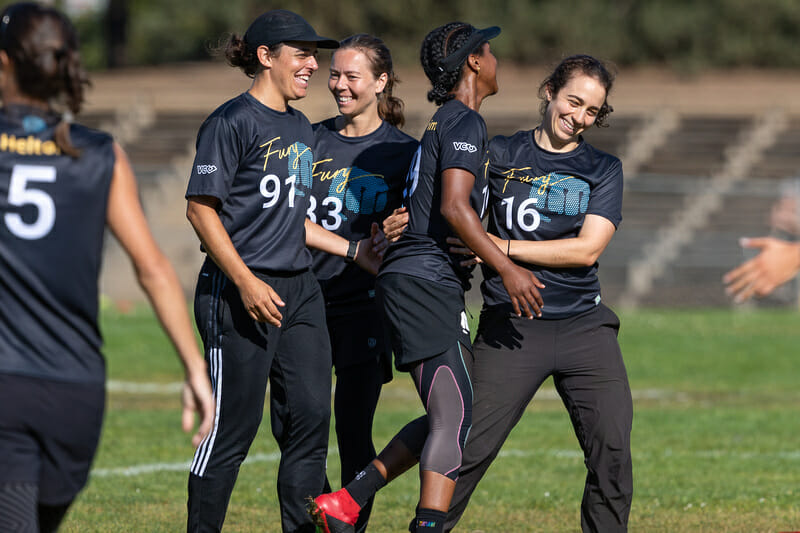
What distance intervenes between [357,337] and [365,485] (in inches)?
34.8

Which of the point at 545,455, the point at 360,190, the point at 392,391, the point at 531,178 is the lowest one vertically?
the point at 392,391

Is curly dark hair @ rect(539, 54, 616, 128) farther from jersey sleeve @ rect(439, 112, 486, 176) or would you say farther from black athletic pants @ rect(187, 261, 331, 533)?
black athletic pants @ rect(187, 261, 331, 533)

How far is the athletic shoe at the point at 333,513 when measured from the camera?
5.30 meters

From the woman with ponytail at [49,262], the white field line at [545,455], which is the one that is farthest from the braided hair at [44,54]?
the white field line at [545,455]

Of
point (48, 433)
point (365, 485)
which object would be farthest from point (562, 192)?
point (48, 433)

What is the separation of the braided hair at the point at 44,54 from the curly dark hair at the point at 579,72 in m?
2.71

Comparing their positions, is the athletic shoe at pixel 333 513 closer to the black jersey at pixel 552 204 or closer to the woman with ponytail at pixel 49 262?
the black jersey at pixel 552 204

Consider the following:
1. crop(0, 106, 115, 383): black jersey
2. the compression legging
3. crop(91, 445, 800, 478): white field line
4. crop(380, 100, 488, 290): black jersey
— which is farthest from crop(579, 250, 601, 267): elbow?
crop(91, 445, 800, 478): white field line

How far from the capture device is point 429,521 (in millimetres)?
5039

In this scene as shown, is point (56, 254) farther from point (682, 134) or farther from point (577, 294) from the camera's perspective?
point (682, 134)

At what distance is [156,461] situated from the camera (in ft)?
28.9

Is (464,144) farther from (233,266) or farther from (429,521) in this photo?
(429,521)

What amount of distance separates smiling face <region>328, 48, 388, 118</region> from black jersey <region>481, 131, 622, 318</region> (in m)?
0.85

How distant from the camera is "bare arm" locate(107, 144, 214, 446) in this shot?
3.56m
